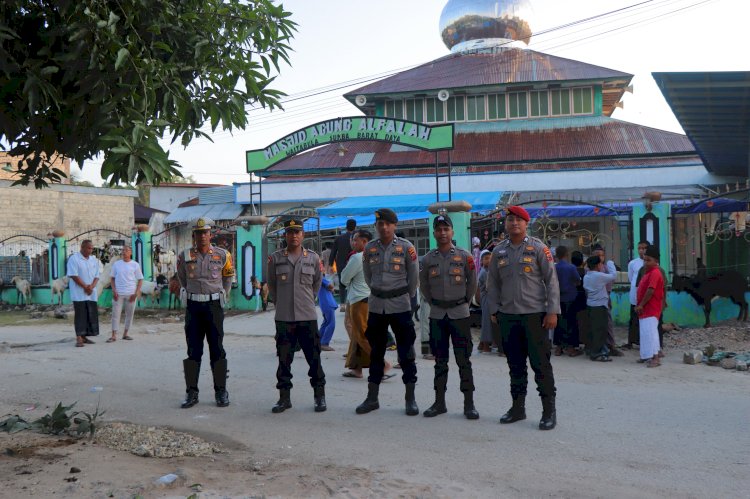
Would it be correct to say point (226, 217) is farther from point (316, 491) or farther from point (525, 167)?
point (316, 491)

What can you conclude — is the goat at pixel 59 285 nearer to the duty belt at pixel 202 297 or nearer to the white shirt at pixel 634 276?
the duty belt at pixel 202 297

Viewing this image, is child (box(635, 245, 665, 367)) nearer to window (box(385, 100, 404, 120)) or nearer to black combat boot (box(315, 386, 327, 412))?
black combat boot (box(315, 386, 327, 412))

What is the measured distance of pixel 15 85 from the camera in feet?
16.4

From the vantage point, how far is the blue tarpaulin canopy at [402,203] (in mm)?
22234

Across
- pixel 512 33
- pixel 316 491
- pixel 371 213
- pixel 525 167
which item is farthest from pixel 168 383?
pixel 512 33

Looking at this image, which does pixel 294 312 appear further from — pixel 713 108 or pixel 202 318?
pixel 713 108

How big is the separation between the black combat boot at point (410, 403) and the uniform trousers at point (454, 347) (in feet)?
0.81

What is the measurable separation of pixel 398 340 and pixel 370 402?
64 centimetres

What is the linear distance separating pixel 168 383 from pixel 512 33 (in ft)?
95.5

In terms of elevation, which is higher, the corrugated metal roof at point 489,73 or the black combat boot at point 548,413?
the corrugated metal roof at point 489,73

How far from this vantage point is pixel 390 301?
A: 23.0 feet

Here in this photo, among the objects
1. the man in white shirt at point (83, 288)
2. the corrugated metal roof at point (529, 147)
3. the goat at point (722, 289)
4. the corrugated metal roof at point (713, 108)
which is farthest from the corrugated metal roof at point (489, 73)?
the man in white shirt at point (83, 288)

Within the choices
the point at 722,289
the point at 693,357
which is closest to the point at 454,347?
the point at 693,357

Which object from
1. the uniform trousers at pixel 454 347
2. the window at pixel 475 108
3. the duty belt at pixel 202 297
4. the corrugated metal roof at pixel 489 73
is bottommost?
the uniform trousers at pixel 454 347
